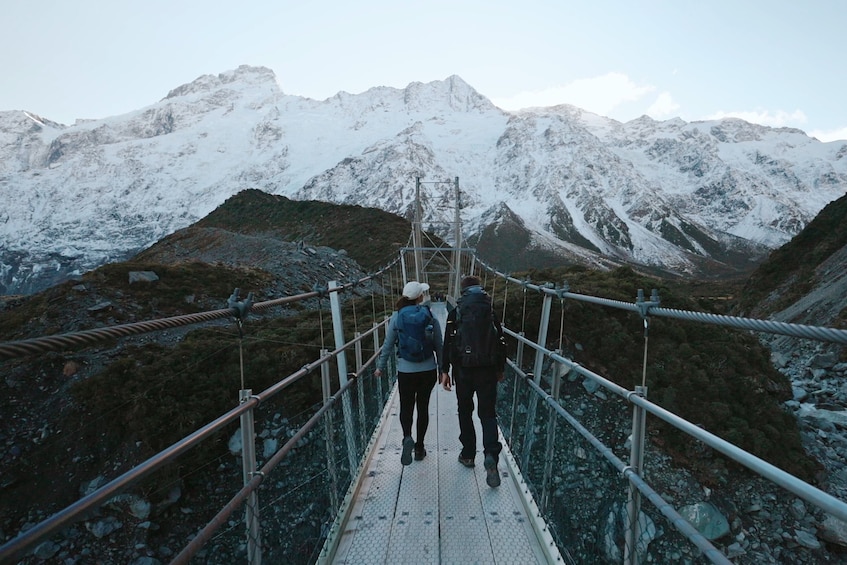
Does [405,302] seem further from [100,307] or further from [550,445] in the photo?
[100,307]

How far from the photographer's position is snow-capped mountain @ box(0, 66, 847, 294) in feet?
349

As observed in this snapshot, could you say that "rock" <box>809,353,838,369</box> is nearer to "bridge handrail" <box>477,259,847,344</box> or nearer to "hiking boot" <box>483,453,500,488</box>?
"hiking boot" <box>483,453,500,488</box>

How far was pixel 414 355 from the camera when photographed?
351 cm

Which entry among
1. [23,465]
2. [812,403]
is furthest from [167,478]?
[812,403]

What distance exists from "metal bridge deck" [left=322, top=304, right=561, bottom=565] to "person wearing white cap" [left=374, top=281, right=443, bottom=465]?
25cm

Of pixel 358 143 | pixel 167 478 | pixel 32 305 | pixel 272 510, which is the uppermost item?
pixel 358 143

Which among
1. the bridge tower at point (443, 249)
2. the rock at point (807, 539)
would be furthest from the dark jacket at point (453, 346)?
the bridge tower at point (443, 249)

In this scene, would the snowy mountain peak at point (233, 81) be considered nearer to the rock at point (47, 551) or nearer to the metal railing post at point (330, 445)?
the rock at point (47, 551)

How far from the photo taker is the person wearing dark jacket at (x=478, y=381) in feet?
10.5

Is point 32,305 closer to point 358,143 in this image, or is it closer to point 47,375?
point 47,375

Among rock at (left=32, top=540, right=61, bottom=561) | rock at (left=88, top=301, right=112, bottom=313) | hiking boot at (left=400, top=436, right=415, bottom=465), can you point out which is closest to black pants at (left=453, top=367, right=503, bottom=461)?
hiking boot at (left=400, top=436, right=415, bottom=465)

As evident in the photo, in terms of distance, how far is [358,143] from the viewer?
14300 cm

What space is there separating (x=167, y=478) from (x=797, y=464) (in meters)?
9.78

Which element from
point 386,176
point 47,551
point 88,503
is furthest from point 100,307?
point 386,176
